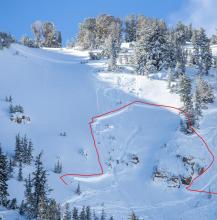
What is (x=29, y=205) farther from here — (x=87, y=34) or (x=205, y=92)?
(x=87, y=34)

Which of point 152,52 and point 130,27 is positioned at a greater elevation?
point 130,27

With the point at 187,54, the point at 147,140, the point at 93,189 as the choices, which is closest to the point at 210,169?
the point at 147,140

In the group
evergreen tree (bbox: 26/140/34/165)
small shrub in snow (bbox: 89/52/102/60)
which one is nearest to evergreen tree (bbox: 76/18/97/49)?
small shrub in snow (bbox: 89/52/102/60)

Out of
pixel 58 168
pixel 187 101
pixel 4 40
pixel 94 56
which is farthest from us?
pixel 94 56

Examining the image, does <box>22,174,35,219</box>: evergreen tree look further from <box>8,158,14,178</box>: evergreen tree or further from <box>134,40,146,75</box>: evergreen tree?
<box>134,40,146,75</box>: evergreen tree

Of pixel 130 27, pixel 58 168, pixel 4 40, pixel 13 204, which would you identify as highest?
pixel 130 27

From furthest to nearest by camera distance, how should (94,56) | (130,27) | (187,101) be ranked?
(130,27) < (94,56) < (187,101)

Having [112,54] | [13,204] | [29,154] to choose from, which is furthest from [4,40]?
[13,204]

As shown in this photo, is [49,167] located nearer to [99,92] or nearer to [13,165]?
[13,165]
